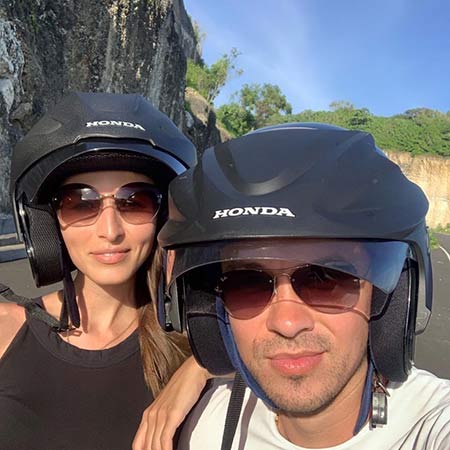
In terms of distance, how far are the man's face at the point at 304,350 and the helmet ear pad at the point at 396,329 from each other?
33 millimetres

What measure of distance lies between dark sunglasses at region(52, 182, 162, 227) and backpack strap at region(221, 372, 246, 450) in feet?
2.30

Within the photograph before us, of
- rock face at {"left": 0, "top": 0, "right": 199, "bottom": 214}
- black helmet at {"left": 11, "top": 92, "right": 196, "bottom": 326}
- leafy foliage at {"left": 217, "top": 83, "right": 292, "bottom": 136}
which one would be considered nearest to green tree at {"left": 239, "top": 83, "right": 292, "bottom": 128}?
leafy foliage at {"left": 217, "top": 83, "right": 292, "bottom": 136}

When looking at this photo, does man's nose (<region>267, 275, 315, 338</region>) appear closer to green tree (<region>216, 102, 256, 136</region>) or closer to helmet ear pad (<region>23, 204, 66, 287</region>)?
helmet ear pad (<region>23, 204, 66, 287</region>)

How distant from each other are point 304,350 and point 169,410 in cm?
52

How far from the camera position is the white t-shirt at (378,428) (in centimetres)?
122

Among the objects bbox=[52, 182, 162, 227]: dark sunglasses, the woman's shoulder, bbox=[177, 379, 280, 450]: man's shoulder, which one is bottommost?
bbox=[177, 379, 280, 450]: man's shoulder

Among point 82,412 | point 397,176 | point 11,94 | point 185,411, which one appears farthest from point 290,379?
point 11,94

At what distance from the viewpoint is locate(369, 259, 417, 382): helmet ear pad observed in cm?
132

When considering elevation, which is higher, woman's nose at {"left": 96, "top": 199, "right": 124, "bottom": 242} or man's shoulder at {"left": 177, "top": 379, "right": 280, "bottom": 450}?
woman's nose at {"left": 96, "top": 199, "right": 124, "bottom": 242}

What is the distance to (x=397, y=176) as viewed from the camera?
4.28 ft

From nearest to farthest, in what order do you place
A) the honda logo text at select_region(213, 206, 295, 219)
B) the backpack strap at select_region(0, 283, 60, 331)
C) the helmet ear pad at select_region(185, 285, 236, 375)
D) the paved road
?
the honda logo text at select_region(213, 206, 295, 219) < the helmet ear pad at select_region(185, 285, 236, 375) < the backpack strap at select_region(0, 283, 60, 331) < the paved road

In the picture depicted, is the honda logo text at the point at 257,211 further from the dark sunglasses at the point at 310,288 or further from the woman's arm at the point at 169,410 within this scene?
the woman's arm at the point at 169,410

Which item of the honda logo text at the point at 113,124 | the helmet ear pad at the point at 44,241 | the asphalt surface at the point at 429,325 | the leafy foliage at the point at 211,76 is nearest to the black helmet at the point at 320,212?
the honda logo text at the point at 113,124

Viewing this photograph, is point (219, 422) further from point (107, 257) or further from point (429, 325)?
point (429, 325)
